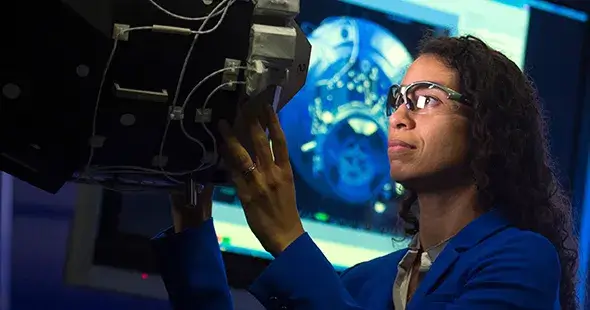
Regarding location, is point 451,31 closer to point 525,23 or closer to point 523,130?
point 525,23

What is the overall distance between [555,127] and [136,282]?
1334 millimetres

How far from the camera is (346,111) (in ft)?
7.36

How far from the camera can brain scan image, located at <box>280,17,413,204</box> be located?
86.4 inches

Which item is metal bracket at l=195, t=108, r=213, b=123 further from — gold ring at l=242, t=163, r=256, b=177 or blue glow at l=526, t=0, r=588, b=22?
blue glow at l=526, t=0, r=588, b=22

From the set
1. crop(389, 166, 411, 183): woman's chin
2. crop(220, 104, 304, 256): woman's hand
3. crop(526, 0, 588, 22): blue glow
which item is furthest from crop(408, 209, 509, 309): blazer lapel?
crop(526, 0, 588, 22): blue glow

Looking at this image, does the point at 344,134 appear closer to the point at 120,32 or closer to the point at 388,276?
the point at 388,276

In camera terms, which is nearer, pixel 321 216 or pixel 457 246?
pixel 457 246

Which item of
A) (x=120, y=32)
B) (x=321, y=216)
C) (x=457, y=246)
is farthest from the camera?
(x=321, y=216)

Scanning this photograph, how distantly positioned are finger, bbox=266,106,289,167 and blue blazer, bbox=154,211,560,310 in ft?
0.36

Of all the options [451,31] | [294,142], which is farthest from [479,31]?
[294,142]

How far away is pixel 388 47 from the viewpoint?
2301mm

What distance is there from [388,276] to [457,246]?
0.61ft

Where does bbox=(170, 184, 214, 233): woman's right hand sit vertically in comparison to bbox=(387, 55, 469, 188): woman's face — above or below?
below

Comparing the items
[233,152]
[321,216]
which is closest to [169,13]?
[233,152]
